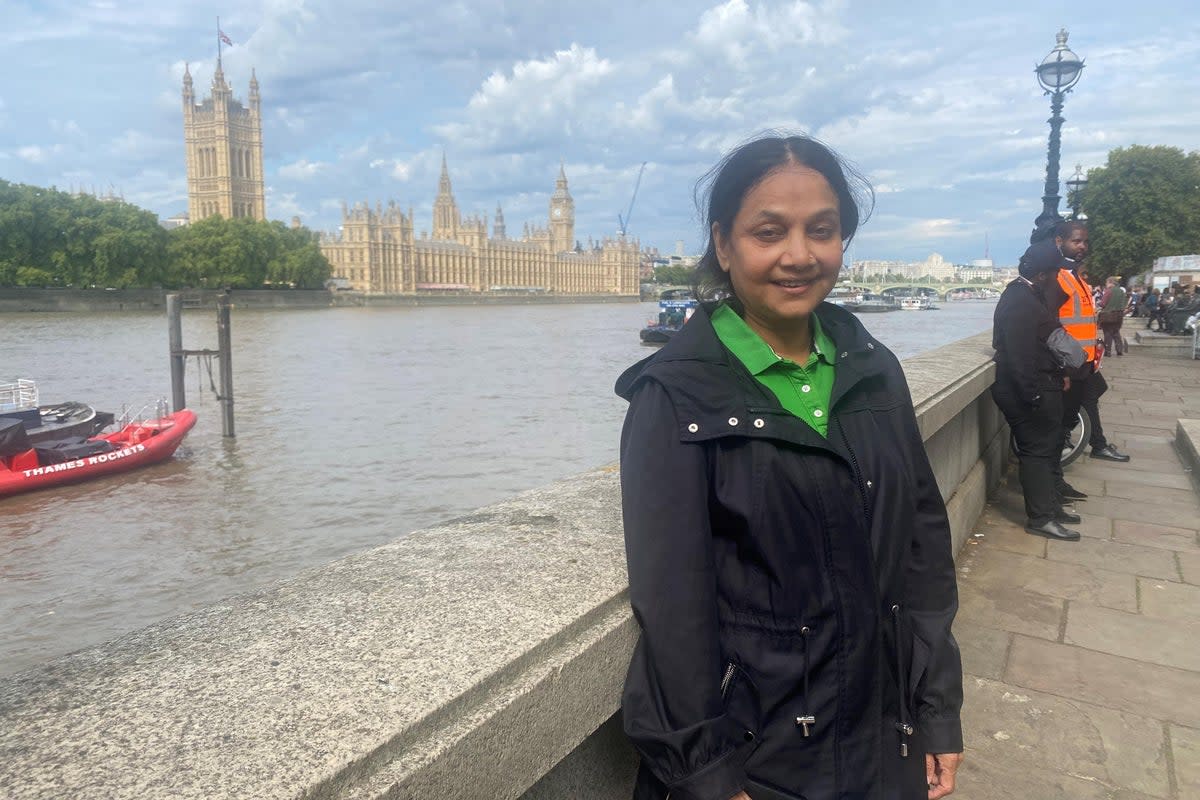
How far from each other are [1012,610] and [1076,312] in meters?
1.90

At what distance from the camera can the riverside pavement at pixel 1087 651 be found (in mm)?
2057

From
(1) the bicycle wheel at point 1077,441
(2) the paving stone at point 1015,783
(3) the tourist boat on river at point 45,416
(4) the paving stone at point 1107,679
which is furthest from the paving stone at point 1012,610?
(3) the tourist boat on river at point 45,416

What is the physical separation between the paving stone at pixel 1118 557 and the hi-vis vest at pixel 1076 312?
1010 millimetres

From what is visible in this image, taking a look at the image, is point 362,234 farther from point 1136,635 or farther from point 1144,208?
point 1136,635

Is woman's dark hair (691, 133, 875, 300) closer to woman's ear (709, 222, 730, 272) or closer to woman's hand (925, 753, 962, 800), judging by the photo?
woman's ear (709, 222, 730, 272)

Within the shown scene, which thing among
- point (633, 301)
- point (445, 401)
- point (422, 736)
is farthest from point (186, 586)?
point (633, 301)

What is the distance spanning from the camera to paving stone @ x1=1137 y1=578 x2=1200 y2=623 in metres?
3.00

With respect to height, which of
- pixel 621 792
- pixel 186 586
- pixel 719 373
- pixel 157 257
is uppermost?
pixel 157 257

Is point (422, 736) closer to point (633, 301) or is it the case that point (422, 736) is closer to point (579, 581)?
point (579, 581)

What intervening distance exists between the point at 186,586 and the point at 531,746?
8046 mm

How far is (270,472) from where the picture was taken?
12.3m

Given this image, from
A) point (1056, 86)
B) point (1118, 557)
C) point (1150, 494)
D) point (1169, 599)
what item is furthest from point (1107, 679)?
point (1056, 86)

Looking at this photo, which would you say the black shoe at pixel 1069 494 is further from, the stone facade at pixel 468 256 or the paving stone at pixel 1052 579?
the stone facade at pixel 468 256

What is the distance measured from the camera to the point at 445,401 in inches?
736
